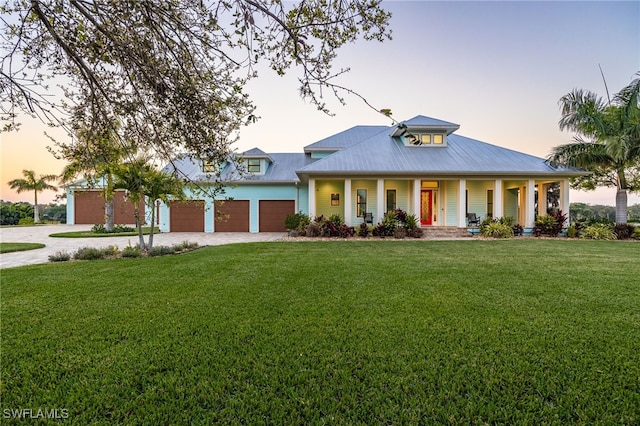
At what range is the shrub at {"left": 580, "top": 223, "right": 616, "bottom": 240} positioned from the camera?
45.2ft

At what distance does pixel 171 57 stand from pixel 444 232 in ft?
47.3

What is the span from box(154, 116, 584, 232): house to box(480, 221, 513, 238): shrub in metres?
1.34

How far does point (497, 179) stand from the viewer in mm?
15594

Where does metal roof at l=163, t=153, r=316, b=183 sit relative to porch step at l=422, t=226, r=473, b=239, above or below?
above

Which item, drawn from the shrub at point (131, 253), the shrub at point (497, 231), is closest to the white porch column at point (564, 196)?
the shrub at point (497, 231)

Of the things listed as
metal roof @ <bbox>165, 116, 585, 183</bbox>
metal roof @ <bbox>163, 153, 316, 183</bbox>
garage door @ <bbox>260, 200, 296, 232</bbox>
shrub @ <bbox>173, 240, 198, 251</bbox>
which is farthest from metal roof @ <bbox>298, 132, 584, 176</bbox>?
shrub @ <bbox>173, 240, 198, 251</bbox>

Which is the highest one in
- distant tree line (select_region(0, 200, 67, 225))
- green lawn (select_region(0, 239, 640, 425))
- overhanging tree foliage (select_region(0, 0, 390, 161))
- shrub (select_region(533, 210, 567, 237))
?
overhanging tree foliage (select_region(0, 0, 390, 161))

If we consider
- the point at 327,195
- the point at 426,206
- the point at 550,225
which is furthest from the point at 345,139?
the point at 550,225

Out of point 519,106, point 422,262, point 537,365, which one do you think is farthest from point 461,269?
point 519,106

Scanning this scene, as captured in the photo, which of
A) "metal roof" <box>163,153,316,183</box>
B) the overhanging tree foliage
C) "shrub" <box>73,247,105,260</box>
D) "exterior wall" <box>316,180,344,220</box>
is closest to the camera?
the overhanging tree foliage

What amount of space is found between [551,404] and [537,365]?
1.90 feet

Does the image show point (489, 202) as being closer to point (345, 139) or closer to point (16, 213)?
point (345, 139)

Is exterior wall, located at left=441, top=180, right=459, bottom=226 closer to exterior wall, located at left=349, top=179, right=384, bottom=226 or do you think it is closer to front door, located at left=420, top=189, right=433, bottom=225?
front door, located at left=420, top=189, right=433, bottom=225

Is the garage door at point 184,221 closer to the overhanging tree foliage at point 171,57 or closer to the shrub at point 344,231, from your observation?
the shrub at point 344,231
